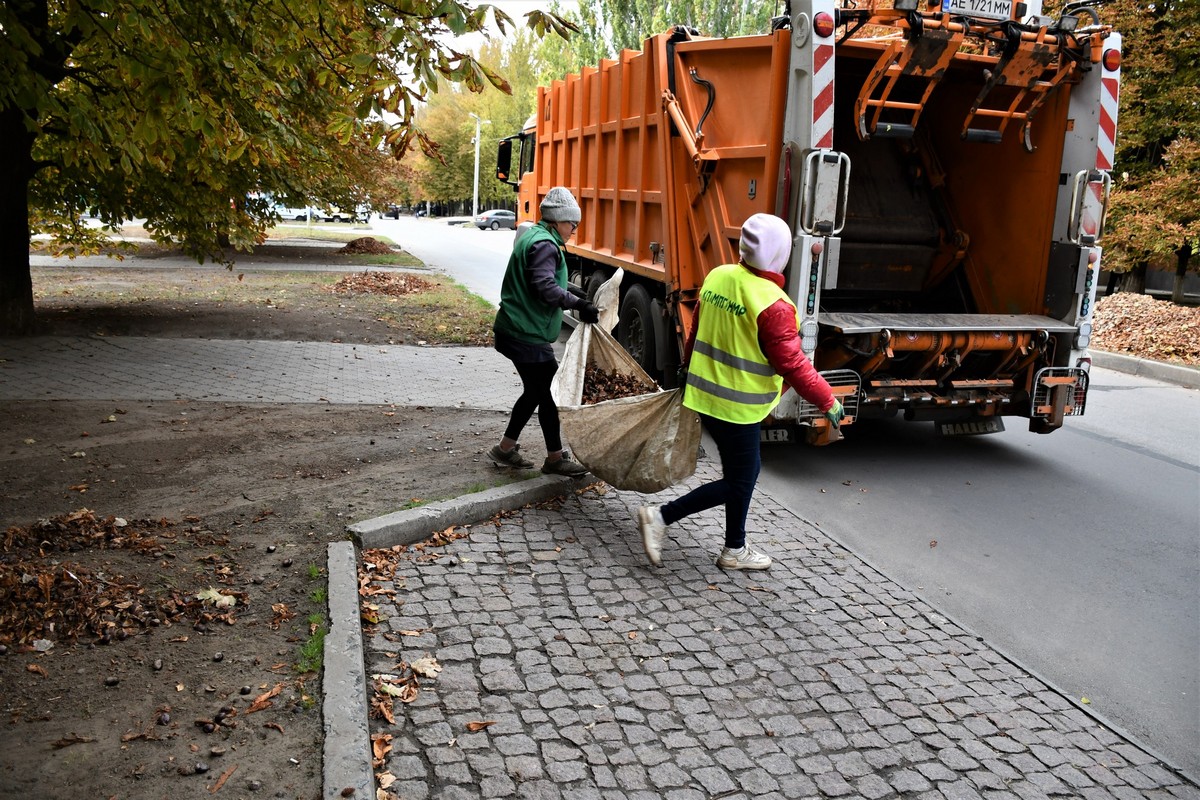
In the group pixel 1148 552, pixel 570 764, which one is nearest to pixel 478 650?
pixel 570 764

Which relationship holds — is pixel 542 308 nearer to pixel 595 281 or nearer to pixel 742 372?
pixel 742 372

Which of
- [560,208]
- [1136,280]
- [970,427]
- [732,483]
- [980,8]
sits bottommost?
[970,427]

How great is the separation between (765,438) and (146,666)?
4116 millimetres

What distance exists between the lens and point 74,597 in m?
3.63

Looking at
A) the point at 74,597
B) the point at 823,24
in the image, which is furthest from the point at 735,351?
the point at 74,597

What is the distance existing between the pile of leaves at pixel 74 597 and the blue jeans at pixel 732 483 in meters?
2.14

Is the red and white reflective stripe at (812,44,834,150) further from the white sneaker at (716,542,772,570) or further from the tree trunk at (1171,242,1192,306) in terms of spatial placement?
the tree trunk at (1171,242,1192,306)

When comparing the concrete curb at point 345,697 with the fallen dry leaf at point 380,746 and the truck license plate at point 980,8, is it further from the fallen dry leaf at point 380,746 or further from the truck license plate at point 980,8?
the truck license plate at point 980,8

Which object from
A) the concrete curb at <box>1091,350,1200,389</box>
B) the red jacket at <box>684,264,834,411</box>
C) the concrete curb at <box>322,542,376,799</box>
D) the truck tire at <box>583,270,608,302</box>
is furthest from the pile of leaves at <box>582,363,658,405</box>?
the concrete curb at <box>1091,350,1200,389</box>

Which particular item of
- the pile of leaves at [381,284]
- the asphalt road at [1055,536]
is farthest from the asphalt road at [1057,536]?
the pile of leaves at [381,284]

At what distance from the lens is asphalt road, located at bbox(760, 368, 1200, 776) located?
3881 mm

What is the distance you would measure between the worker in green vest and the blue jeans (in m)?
1.09

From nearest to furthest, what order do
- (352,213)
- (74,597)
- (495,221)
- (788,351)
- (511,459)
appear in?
1. (74,597)
2. (788,351)
3. (511,459)
4. (352,213)
5. (495,221)

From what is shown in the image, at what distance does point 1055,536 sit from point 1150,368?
23.1 ft
